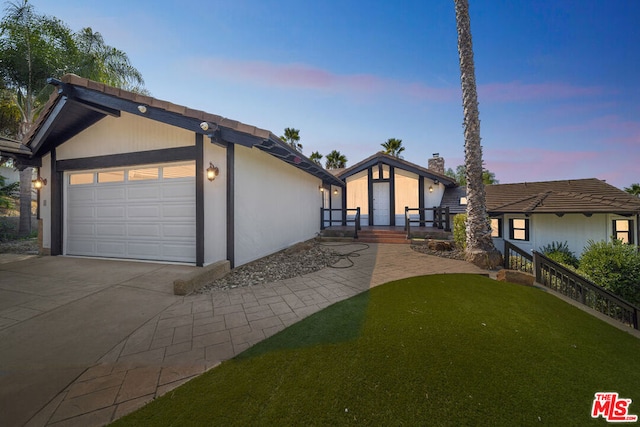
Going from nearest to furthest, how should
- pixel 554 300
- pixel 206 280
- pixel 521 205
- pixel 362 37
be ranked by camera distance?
pixel 554 300 < pixel 206 280 < pixel 362 37 < pixel 521 205

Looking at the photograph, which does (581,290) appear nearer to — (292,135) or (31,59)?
(31,59)

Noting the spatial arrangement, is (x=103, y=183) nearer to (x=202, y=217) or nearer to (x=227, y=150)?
(x=202, y=217)

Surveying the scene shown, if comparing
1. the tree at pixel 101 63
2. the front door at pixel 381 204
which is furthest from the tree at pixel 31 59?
the front door at pixel 381 204

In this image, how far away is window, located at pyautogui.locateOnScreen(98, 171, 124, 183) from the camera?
615 centimetres

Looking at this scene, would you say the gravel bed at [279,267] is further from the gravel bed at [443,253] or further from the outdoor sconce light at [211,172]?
the gravel bed at [443,253]

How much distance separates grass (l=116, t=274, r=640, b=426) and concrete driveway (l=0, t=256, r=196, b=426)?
3.54 ft

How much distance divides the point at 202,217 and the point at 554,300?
7.03m

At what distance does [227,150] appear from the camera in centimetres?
530

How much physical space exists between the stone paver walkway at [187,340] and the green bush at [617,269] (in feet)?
17.5

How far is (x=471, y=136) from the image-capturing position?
21.7 feet

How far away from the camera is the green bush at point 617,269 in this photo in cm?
568

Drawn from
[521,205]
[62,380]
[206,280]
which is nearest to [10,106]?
[206,280]

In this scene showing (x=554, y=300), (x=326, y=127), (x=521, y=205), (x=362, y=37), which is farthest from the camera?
(x=326, y=127)

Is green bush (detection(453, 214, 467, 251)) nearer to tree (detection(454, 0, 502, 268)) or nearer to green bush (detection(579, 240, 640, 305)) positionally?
tree (detection(454, 0, 502, 268))
